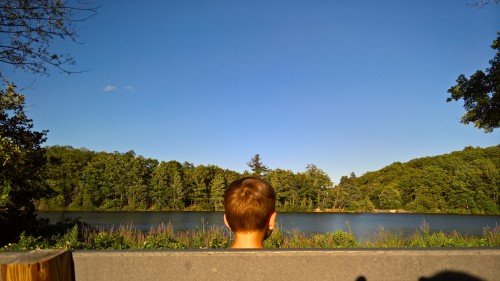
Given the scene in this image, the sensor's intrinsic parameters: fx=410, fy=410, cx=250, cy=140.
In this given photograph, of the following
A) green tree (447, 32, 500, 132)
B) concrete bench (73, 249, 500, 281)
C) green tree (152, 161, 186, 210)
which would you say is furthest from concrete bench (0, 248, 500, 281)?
green tree (152, 161, 186, 210)

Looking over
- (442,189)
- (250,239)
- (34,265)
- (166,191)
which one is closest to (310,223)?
(166,191)

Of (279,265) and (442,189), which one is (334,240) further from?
(442,189)

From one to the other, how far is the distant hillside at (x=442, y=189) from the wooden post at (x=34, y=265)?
106424 mm

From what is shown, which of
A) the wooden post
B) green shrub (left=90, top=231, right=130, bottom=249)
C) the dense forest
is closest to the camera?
the wooden post

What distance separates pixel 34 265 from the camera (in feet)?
4.97

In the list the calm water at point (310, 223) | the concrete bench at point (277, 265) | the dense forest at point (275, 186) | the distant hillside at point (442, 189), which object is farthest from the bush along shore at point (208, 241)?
the distant hillside at point (442, 189)

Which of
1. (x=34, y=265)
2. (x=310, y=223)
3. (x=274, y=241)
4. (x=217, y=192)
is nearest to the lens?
(x=34, y=265)

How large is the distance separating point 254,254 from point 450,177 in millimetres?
113508

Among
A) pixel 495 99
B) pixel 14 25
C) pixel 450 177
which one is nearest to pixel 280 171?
pixel 450 177

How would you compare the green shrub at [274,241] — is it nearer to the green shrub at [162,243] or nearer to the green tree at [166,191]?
the green shrub at [162,243]

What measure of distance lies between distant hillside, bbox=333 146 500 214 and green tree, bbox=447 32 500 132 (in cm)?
9043

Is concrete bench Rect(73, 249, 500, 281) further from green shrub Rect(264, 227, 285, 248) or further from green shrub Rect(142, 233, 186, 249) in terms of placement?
green shrub Rect(264, 227, 285, 248)

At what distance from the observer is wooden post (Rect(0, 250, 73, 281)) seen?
152cm

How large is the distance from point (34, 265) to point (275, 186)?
98375mm
